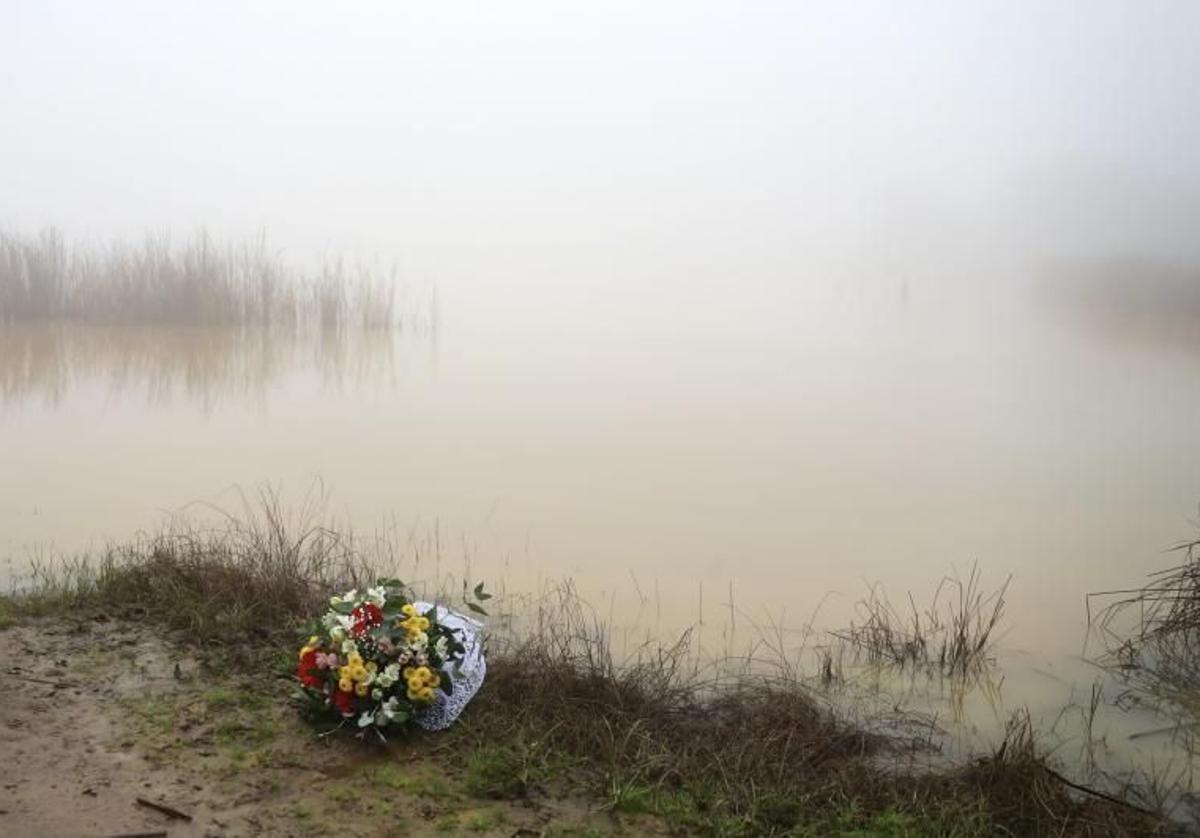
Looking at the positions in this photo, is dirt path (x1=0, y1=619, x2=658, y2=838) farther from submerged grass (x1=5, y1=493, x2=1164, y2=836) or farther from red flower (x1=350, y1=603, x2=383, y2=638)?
red flower (x1=350, y1=603, x2=383, y2=638)

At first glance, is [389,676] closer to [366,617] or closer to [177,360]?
[366,617]

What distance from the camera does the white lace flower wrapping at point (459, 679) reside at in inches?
150

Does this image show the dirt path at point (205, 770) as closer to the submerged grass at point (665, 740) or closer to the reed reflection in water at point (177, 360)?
the submerged grass at point (665, 740)

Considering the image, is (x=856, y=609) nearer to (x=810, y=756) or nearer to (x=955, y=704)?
(x=955, y=704)

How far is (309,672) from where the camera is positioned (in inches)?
148

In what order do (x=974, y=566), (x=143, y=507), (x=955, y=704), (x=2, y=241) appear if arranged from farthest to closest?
(x=2, y=241), (x=143, y=507), (x=974, y=566), (x=955, y=704)

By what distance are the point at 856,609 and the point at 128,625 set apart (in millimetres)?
3900

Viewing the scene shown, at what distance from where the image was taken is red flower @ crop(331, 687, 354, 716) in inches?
146

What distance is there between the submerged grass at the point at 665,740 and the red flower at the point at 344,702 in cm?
38

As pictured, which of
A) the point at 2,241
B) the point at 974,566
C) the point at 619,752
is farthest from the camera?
the point at 2,241

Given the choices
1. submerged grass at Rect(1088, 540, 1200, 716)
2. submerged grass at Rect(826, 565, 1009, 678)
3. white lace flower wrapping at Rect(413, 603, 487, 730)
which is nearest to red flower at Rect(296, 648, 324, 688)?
white lace flower wrapping at Rect(413, 603, 487, 730)

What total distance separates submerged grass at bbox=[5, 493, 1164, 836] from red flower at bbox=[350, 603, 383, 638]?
53cm

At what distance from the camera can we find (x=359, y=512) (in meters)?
7.58

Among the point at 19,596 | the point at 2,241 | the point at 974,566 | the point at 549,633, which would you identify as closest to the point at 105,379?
the point at 2,241
